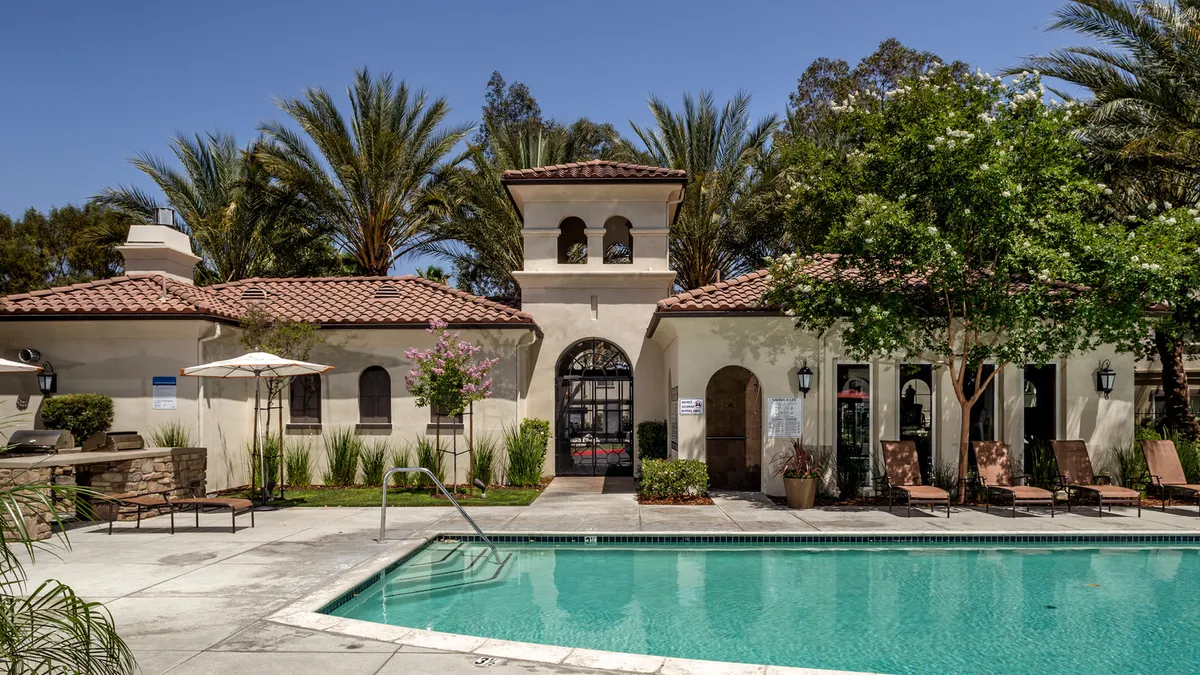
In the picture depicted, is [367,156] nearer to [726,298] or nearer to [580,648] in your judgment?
[726,298]

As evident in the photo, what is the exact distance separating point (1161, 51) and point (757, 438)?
36.5 feet

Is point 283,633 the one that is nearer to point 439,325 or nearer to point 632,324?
point 439,325

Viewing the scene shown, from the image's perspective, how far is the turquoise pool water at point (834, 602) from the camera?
23.9ft

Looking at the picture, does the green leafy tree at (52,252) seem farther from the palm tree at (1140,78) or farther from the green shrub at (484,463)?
the palm tree at (1140,78)

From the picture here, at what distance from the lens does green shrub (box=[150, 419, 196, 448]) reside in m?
16.3

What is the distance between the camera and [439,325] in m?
16.3

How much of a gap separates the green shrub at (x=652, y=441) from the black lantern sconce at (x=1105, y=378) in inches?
347

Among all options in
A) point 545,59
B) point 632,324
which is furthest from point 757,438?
point 545,59

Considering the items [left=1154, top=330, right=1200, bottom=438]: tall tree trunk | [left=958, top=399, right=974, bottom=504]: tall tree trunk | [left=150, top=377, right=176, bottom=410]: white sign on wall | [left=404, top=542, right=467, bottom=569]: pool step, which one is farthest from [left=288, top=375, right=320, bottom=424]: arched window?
[left=1154, top=330, right=1200, bottom=438]: tall tree trunk

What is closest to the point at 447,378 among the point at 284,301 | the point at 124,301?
the point at 284,301

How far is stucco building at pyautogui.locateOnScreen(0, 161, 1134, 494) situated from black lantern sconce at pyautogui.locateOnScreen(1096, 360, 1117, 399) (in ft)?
0.54

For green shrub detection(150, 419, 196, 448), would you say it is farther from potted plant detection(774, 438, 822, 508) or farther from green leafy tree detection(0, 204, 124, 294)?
green leafy tree detection(0, 204, 124, 294)

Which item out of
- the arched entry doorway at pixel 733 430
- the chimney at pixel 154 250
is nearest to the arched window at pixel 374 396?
the chimney at pixel 154 250

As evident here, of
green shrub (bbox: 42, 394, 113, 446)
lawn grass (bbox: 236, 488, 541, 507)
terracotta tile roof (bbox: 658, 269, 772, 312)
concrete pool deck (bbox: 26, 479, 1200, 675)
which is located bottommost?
lawn grass (bbox: 236, 488, 541, 507)
